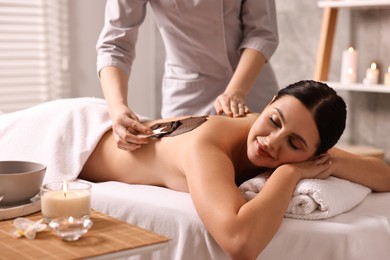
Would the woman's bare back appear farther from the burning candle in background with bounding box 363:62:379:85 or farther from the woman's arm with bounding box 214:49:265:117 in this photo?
the burning candle in background with bounding box 363:62:379:85

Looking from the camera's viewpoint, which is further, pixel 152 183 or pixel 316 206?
pixel 152 183

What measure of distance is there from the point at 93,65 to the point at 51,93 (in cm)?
36

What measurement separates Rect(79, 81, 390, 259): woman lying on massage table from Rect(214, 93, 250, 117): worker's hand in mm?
58

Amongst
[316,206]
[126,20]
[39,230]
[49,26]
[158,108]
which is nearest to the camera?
[39,230]

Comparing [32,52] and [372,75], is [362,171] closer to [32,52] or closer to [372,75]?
[372,75]

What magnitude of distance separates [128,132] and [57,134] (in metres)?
0.31

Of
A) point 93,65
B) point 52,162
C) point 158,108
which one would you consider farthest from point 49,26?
point 52,162

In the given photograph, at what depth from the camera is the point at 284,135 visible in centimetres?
174

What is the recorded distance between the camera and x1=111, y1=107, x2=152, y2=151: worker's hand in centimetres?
196

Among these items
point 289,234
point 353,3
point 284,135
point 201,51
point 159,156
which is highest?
point 353,3

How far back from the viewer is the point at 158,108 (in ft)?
16.2

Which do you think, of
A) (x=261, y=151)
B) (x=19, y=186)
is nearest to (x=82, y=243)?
(x=19, y=186)

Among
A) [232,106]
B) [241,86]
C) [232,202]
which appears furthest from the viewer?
[241,86]

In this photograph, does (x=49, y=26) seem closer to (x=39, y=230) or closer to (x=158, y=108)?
(x=158, y=108)
